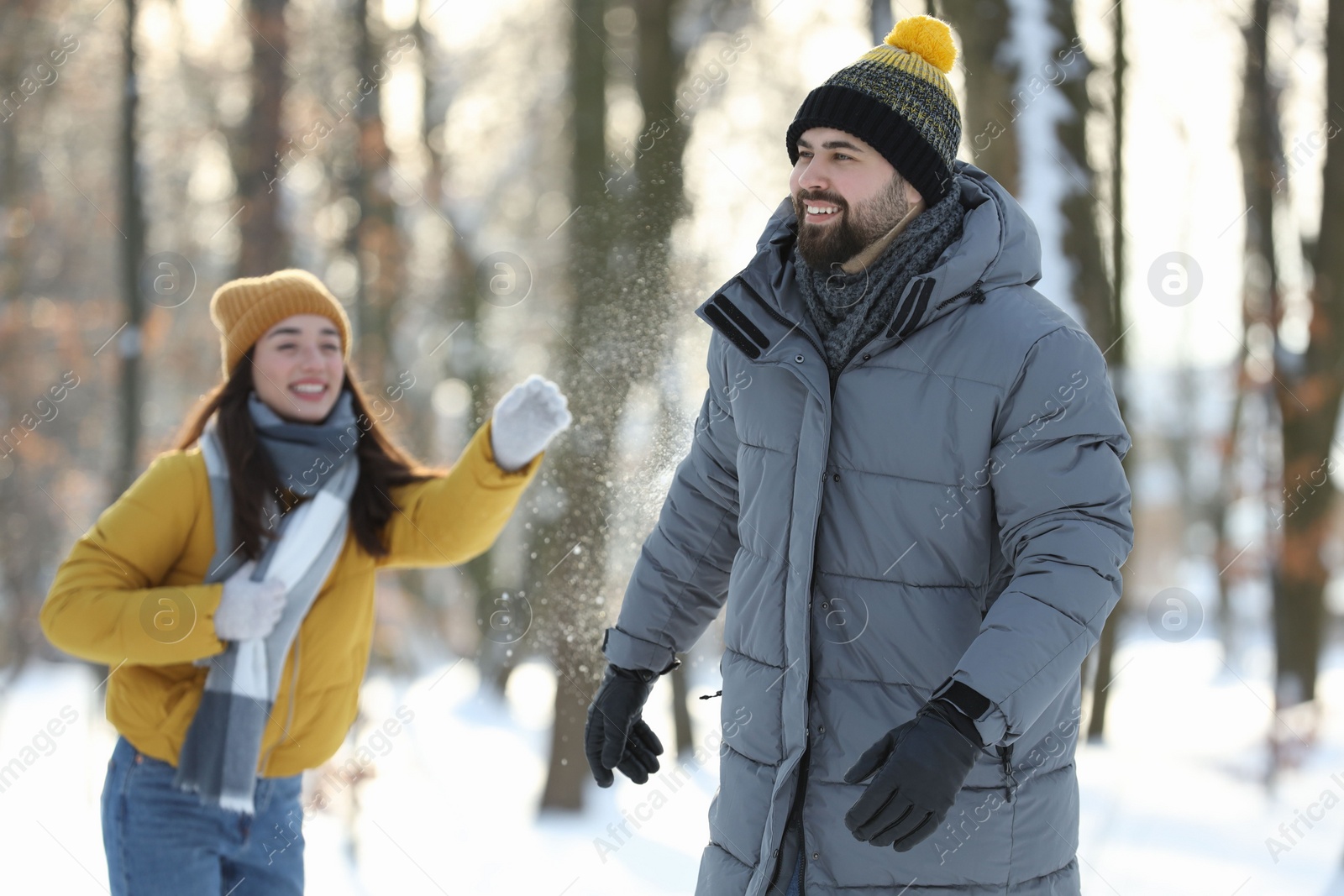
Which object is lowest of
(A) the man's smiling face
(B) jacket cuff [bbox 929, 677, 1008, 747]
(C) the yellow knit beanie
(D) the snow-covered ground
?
(D) the snow-covered ground

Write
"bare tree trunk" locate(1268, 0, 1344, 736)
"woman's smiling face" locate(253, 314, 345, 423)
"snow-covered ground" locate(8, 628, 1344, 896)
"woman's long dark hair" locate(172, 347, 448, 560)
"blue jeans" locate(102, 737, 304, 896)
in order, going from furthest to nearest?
"bare tree trunk" locate(1268, 0, 1344, 736) → "snow-covered ground" locate(8, 628, 1344, 896) → "woman's smiling face" locate(253, 314, 345, 423) → "woman's long dark hair" locate(172, 347, 448, 560) → "blue jeans" locate(102, 737, 304, 896)

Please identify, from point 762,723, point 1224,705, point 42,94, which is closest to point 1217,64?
point 1224,705

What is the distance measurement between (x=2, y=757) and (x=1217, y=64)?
33.6 feet

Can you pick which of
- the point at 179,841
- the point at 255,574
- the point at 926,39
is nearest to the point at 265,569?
the point at 255,574

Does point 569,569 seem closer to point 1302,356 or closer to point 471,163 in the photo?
point 1302,356

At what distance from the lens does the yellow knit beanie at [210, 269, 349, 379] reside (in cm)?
266

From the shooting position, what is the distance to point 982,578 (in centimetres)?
177

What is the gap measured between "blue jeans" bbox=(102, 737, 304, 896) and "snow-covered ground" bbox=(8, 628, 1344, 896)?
157 centimetres

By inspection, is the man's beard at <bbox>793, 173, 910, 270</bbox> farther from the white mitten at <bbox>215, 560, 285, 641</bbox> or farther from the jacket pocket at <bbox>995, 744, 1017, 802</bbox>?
the white mitten at <bbox>215, 560, 285, 641</bbox>

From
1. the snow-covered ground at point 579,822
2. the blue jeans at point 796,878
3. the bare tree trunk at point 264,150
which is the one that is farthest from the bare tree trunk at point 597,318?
the bare tree trunk at point 264,150

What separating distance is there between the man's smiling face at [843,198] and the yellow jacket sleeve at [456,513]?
41.1 inches

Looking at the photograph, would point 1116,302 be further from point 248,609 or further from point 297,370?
point 248,609

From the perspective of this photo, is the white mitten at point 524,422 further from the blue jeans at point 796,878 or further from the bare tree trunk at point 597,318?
the bare tree trunk at point 597,318

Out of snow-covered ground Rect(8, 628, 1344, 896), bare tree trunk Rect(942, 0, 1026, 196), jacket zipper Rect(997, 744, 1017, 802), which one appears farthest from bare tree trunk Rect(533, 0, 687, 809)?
jacket zipper Rect(997, 744, 1017, 802)
